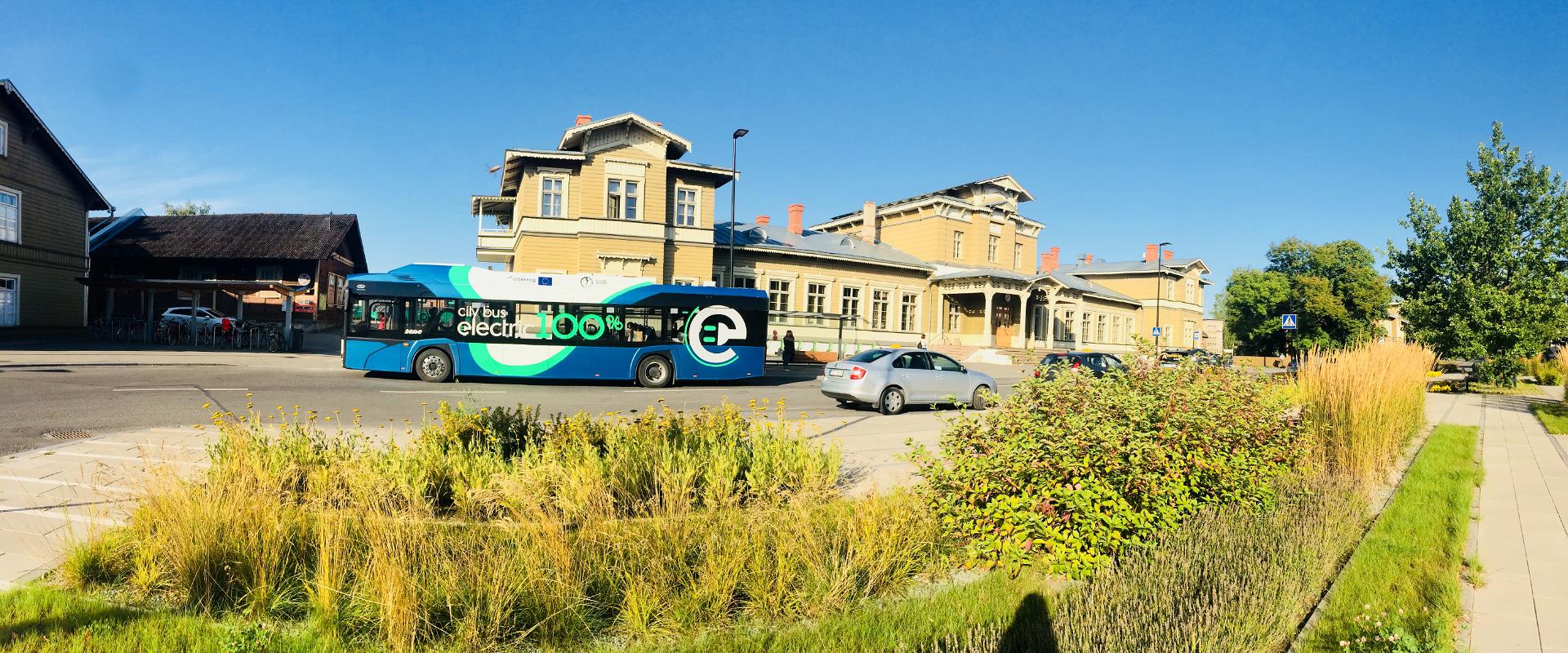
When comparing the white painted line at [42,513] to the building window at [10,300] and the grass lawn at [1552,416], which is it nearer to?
the grass lawn at [1552,416]

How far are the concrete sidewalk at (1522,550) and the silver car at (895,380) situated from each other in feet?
26.3

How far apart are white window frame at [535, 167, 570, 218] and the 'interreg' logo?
42.4 feet

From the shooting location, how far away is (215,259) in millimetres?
43188

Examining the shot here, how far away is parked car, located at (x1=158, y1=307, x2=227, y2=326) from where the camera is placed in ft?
109

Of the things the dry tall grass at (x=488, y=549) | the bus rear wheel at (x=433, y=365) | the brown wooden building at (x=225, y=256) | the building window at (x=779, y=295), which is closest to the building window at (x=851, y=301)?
the building window at (x=779, y=295)

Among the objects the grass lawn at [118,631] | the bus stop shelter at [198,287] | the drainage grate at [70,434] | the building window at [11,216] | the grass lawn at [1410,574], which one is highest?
the building window at [11,216]

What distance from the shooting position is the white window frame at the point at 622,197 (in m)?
31.9

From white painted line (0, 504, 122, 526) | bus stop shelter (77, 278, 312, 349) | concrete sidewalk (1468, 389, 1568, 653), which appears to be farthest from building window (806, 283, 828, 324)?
white painted line (0, 504, 122, 526)

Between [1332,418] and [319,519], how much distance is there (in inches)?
400

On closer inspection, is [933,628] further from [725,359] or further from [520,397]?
[725,359]

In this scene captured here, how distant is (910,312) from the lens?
4538cm

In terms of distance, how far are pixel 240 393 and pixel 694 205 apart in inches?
840

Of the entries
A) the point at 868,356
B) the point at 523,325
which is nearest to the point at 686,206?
the point at 523,325

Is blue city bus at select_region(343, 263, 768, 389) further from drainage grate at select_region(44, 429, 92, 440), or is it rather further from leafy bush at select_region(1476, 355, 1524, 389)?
leafy bush at select_region(1476, 355, 1524, 389)
